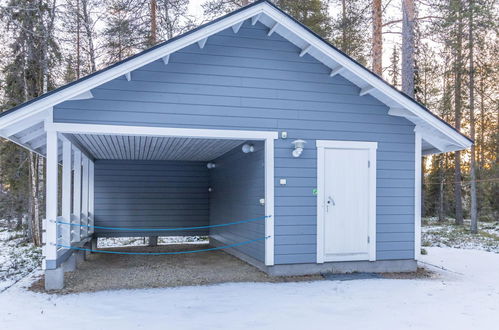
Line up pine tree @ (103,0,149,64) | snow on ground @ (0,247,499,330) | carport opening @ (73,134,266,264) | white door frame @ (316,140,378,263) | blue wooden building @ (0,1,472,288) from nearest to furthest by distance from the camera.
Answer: snow on ground @ (0,247,499,330) < blue wooden building @ (0,1,472,288) < white door frame @ (316,140,378,263) < carport opening @ (73,134,266,264) < pine tree @ (103,0,149,64)

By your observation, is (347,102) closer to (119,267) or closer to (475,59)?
(119,267)

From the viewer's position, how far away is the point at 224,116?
6.52 m

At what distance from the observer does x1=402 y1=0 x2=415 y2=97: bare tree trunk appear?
9922mm

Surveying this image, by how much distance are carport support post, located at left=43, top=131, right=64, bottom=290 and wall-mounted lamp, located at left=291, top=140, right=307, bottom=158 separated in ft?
11.3

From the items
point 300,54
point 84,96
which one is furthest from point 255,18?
point 84,96

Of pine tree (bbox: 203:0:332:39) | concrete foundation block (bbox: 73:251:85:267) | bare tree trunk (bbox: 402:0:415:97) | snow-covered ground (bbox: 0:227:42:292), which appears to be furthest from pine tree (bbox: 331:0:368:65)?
snow-covered ground (bbox: 0:227:42:292)

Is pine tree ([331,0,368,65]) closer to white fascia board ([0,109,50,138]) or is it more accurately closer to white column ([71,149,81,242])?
white column ([71,149,81,242])

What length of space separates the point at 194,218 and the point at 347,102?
6.08 meters

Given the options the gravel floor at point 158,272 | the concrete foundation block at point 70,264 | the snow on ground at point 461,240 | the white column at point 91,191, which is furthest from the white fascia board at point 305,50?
the snow on ground at point 461,240

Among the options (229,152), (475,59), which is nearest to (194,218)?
(229,152)

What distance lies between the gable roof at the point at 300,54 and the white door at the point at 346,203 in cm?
100

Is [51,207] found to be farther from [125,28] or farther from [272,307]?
[125,28]

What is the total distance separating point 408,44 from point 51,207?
8373mm

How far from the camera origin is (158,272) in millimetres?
7277
